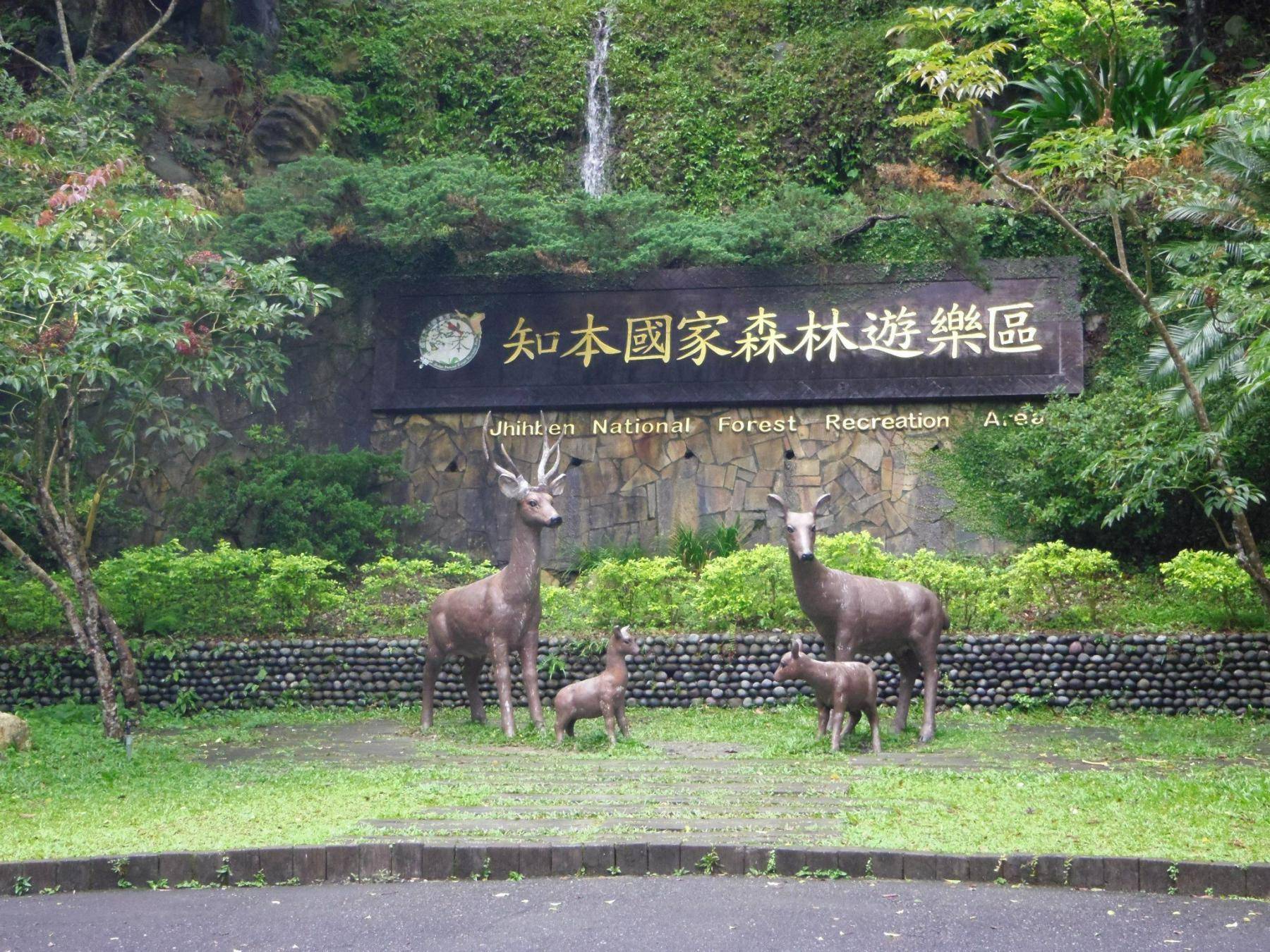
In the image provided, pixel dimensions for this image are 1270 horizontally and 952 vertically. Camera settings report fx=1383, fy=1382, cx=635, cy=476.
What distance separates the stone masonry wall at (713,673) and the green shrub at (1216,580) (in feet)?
1.80

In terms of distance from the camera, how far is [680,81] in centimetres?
1870

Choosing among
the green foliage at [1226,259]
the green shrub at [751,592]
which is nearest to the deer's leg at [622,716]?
the green shrub at [751,592]

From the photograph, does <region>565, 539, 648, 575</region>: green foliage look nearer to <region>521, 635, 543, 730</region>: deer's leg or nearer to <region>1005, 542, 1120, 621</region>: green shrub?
<region>1005, 542, 1120, 621</region>: green shrub

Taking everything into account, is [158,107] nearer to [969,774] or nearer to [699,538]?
[699,538]

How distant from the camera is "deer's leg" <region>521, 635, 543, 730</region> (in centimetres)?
990

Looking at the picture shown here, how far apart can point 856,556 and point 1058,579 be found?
1799 mm

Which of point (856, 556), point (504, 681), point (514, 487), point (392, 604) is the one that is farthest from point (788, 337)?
point (504, 681)

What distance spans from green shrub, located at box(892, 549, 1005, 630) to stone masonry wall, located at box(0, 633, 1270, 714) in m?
0.76

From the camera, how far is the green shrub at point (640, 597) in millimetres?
12664

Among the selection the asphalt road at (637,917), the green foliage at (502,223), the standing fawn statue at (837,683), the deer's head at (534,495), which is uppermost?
the green foliage at (502,223)

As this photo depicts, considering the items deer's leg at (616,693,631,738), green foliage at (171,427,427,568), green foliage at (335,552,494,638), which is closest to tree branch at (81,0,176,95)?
green foliage at (171,427,427,568)

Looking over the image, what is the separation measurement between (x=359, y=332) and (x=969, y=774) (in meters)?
10.8

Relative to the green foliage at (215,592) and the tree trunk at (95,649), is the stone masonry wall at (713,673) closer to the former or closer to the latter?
the green foliage at (215,592)

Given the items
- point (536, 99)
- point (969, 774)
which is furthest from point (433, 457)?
point (969, 774)
